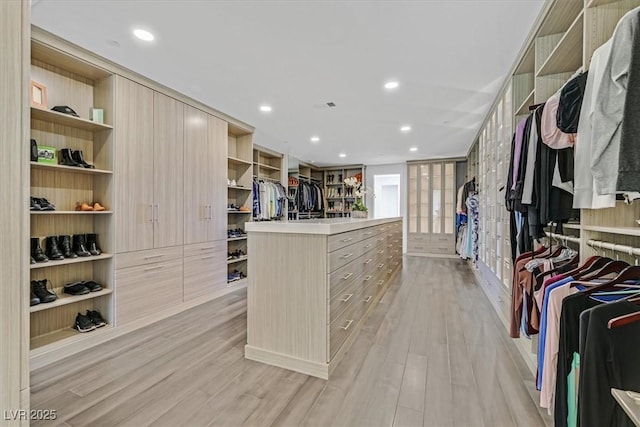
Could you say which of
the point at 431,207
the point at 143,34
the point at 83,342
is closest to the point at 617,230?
the point at 143,34

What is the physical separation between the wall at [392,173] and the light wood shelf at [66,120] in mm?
6390

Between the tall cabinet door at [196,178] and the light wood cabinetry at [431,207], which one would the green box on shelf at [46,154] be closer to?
the tall cabinet door at [196,178]

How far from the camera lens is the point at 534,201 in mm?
1724

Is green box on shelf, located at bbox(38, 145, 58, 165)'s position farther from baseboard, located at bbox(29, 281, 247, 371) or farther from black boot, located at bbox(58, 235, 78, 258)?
baseboard, located at bbox(29, 281, 247, 371)

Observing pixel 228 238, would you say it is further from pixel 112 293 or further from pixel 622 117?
pixel 622 117

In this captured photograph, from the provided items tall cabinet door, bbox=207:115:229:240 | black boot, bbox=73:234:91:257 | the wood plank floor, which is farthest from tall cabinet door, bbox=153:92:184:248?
the wood plank floor

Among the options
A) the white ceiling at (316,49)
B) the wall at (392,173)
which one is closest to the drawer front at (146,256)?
the white ceiling at (316,49)

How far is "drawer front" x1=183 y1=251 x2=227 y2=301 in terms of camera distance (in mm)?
3492

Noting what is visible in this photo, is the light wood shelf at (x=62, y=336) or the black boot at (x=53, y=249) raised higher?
the black boot at (x=53, y=249)

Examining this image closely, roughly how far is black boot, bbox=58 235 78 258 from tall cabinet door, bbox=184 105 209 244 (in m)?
1.11

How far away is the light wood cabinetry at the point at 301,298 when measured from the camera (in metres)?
2.01

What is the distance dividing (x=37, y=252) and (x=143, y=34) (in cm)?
195

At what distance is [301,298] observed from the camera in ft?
6.79

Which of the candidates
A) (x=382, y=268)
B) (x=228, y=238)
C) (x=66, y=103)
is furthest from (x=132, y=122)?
(x=382, y=268)
